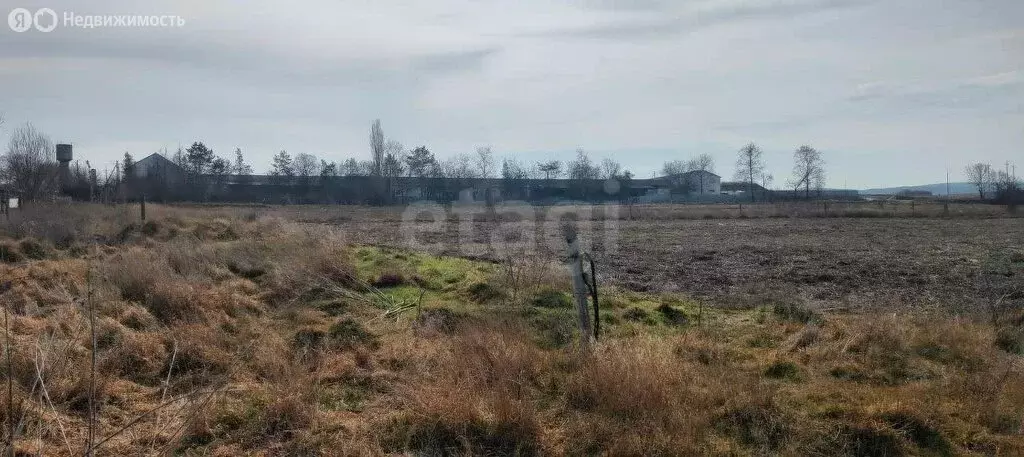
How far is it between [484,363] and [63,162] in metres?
46.5

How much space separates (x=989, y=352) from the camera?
6.62 m

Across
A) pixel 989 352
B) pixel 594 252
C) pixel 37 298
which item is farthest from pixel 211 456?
pixel 594 252

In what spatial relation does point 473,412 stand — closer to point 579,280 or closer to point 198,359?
point 579,280

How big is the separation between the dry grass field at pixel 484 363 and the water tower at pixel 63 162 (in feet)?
119

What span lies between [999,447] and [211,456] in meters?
5.42

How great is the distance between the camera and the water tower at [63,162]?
42.0 meters

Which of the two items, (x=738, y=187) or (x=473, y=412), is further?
(x=738, y=187)

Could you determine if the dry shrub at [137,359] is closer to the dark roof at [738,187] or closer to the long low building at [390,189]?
the long low building at [390,189]

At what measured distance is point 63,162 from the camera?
139 feet

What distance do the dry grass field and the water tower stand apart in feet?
119

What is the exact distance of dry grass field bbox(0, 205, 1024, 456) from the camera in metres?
4.75

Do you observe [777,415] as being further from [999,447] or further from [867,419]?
[999,447]

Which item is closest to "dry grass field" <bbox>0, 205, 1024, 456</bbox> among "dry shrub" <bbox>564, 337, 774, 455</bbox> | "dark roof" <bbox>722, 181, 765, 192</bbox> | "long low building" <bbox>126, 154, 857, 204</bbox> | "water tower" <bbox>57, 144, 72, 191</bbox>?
"dry shrub" <bbox>564, 337, 774, 455</bbox>

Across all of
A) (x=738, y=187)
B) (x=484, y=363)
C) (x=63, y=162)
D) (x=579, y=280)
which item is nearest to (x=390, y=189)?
(x=63, y=162)
